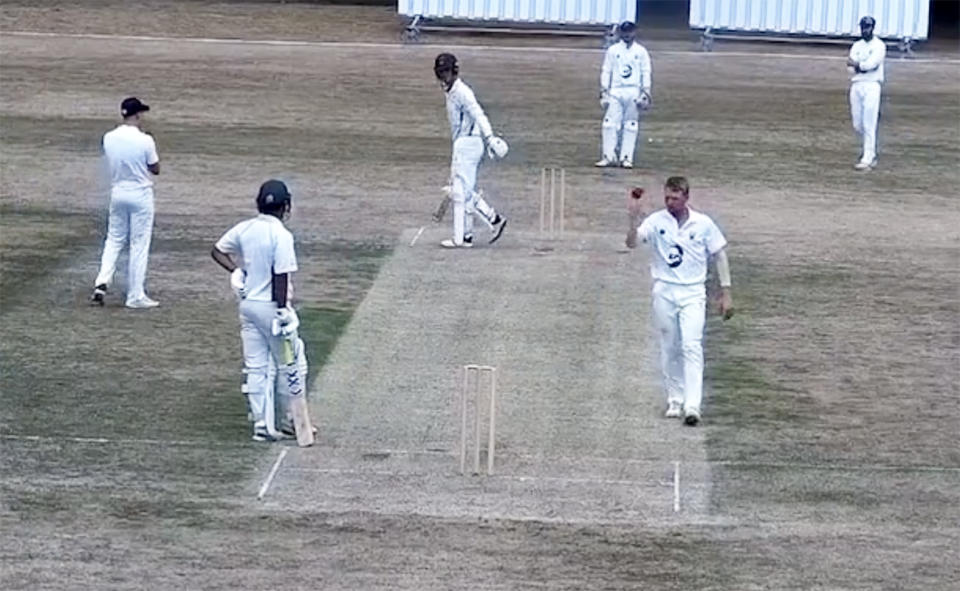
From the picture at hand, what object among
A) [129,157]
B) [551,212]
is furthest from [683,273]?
[551,212]

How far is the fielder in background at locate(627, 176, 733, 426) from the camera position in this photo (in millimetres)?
15133

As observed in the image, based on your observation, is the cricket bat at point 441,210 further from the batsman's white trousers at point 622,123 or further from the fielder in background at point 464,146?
the batsman's white trousers at point 622,123

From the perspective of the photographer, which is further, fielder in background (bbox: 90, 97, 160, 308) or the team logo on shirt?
fielder in background (bbox: 90, 97, 160, 308)

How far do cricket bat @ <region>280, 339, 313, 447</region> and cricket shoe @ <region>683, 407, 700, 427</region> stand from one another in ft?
9.19

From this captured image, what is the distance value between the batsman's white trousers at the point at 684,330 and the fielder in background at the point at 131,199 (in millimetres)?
5426

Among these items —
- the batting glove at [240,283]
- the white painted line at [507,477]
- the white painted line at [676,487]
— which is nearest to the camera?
the white painted line at [676,487]

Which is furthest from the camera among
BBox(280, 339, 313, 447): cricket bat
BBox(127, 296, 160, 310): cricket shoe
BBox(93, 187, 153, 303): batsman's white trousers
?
BBox(127, 296, 160, 310): cricket shoe

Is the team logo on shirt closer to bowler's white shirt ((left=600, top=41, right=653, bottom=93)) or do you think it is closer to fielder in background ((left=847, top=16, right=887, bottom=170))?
bowler's white shirt ((left=600, top=41, right=653, bottom=93))

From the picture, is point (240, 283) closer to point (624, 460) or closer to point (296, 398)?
point (296, 398)

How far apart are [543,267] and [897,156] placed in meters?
10.1

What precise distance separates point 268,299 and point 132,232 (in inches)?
192

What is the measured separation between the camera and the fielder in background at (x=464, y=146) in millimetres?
20328

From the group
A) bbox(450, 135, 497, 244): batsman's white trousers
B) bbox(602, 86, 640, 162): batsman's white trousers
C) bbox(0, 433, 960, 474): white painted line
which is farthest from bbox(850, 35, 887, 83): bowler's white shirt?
bbox(0, 433, 960, 474): white painted line

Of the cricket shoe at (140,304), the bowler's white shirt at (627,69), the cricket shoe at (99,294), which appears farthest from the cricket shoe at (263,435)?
the bowler's white shirt at (627,69)
